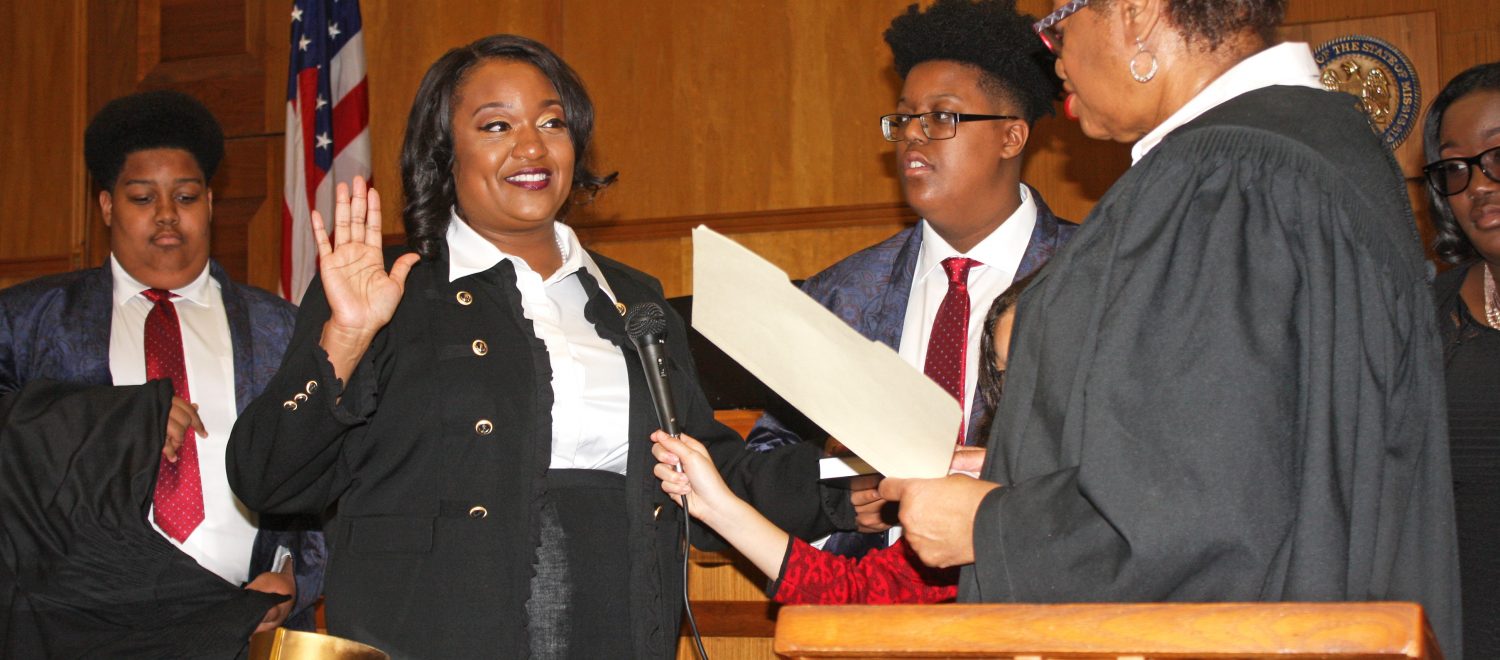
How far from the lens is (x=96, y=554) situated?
3064mm

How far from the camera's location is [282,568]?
11.1ft

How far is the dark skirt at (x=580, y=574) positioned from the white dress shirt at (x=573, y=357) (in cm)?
6

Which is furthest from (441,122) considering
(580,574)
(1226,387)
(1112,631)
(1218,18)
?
(1112,631)

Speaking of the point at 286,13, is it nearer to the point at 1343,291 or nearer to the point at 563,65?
the point at 563,65

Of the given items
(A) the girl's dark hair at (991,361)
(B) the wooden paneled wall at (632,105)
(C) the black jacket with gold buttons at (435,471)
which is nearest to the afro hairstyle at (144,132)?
(C) the black jacket with gold buttons at (435,471)

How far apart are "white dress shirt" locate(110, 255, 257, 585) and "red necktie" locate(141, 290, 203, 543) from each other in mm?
18

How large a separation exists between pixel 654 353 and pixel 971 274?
1.21 metres

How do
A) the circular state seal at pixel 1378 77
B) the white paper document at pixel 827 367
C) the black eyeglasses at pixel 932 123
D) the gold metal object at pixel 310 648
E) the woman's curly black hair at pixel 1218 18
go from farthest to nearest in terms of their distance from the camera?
1. the circular state seal at pixel 1378 77
2. the black eyeglasses at pixel 932 123
3. the gold metal object at pixel 310 648
4. the woman's curly black hair at pixel 1218 18
5. the white paper document at pixel 827 367

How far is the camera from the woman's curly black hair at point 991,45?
355cm

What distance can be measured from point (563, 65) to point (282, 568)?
148 centimetres

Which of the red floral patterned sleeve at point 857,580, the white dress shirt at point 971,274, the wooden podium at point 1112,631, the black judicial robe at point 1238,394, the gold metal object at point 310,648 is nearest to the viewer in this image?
the wooden podium at point 1112,631

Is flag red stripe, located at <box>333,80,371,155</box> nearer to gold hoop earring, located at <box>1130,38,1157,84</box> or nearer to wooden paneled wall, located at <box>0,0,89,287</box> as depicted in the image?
wooden paneled wall, located at <box>0,0,89,287</box>

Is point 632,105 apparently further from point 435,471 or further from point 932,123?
point 435,471

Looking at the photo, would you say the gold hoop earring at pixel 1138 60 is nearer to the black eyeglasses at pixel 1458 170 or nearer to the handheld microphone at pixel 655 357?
the handheld microphone at pixel 655 357
